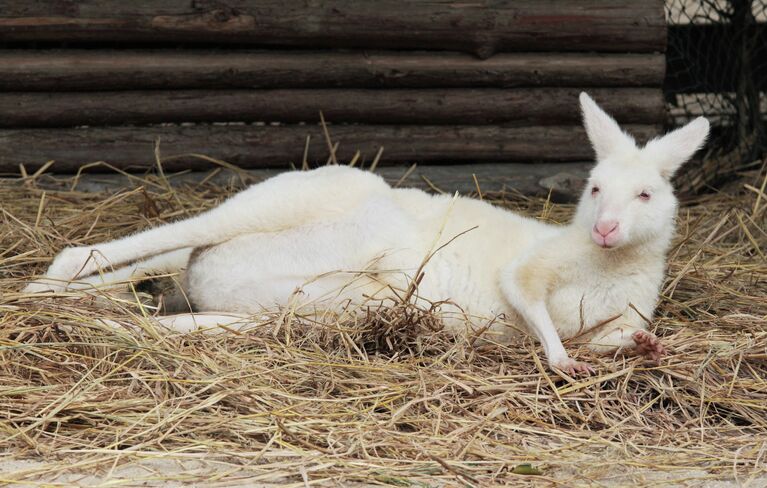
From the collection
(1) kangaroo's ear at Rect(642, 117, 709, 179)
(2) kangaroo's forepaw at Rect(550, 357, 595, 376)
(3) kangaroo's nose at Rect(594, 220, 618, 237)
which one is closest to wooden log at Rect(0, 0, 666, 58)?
(1) kangaroo's ear at Rect(642, 117, 709, 179)

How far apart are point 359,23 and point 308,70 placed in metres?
0.42

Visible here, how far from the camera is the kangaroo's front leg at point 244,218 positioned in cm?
443

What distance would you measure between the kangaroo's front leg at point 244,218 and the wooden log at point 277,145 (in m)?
1.77

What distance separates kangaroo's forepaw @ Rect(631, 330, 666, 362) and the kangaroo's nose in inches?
15.2

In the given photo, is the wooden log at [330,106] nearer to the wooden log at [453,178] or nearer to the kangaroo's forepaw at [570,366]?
the wooden log at [453,178]

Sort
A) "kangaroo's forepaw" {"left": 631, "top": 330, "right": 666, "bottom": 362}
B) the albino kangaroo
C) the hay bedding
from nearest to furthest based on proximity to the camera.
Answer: the hay bedding → "kangaroo's forepaw" {"left": 631, "top": 330, "right": 666, "bottom": 362} → the albino kangaroo

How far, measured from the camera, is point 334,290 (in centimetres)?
439

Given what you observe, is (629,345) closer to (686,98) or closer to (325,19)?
(325,19)

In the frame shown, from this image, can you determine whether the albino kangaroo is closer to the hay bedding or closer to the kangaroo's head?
the kangaroo's head

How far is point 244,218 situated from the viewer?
4.55 m

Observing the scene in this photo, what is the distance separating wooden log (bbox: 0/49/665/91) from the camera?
6.20 meters

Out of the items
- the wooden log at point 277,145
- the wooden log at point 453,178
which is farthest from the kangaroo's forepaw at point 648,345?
the wooden log at point 277,145

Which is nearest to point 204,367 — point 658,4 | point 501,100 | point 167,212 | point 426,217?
point 426,217

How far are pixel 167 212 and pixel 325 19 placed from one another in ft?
4.86
